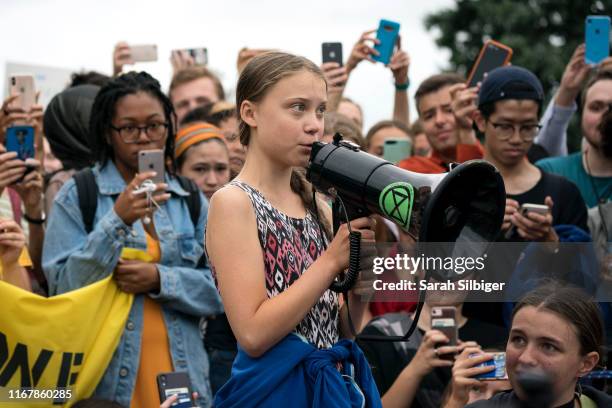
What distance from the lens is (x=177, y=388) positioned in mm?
4699

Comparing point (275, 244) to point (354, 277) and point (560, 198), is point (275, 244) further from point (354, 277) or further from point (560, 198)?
point (560, 198)

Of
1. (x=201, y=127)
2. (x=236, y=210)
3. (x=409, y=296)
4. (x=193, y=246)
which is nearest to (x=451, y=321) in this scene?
(x=409, y=296)

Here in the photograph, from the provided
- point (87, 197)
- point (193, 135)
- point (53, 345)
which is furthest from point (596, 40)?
point (53, 345)

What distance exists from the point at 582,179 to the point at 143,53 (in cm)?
279

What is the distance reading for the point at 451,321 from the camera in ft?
16.4

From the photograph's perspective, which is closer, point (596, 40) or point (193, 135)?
point (193, 135)

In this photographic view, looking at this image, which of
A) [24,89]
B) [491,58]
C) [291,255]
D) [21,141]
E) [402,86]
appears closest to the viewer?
[291,255]

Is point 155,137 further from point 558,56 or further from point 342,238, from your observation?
point 558,56

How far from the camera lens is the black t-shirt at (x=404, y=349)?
17.0ft

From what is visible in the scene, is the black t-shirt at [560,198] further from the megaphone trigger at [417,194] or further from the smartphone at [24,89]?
the smartphone at [24,89]

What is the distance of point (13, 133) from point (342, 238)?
97.7 inches

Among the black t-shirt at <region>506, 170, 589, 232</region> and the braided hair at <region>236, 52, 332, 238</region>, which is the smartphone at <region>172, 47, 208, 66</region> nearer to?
the black t-shirt at <region>506, 170, 589, 232</region>

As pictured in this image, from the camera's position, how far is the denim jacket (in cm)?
500

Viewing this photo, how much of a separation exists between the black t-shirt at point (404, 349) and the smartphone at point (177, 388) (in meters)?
0.93
